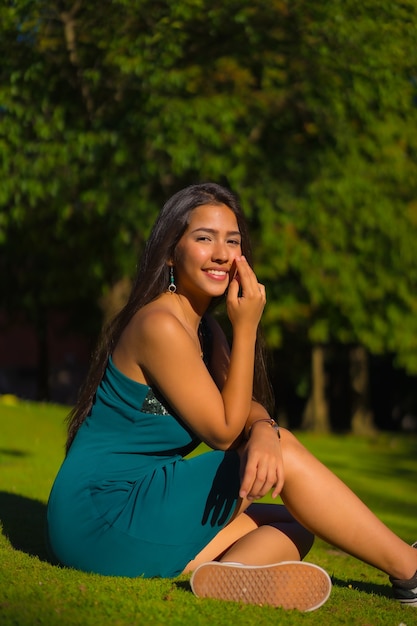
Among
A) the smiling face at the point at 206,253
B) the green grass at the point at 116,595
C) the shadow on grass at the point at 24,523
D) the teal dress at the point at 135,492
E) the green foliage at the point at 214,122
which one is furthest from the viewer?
the green foliage at the point at 214,122

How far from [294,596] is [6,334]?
30.8 metres

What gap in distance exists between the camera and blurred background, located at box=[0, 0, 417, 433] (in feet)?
45.3

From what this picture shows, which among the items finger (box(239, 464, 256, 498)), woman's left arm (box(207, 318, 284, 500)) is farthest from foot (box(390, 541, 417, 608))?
finger (box(239, 464, 256, 498))

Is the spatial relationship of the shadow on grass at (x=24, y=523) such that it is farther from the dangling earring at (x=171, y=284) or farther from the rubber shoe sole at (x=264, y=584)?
the dangling earring at (x=171, y=284)

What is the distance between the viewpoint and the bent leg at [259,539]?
14.1ft

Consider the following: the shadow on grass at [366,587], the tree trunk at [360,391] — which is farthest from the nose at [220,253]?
the tree trunk at [360,391]

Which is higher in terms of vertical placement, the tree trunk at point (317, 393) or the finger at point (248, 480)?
the finger at point (248, 480)

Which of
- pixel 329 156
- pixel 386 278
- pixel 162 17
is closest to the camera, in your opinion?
pixel 162 17

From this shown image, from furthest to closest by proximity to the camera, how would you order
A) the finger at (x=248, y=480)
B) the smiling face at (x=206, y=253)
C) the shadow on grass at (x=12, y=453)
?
the shadow on grass at (x=12, y=453)
the smiling face at (x=206, y=253)
the finger at (x=248, y=480)

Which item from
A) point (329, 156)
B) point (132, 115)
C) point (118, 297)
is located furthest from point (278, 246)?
point (132, 115)

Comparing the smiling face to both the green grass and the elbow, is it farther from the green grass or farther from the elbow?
the green grass

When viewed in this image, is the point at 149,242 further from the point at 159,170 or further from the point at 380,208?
the point at 380,208

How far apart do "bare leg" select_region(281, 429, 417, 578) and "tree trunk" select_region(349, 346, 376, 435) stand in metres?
21.8

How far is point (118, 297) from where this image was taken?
18031mm
